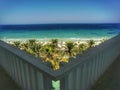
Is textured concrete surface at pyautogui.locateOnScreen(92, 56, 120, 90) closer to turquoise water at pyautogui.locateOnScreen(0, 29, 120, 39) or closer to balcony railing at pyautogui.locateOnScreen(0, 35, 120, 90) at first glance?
balcony railing at pyautogui.locateOnScreen(0, 35, 120, 90)

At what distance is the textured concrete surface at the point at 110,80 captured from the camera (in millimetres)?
1657

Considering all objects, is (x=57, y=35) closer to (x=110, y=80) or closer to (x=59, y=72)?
(x=110, y=80)

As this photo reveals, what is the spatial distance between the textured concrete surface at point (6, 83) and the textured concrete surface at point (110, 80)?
0.75 metres

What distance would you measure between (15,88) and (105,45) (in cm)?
97

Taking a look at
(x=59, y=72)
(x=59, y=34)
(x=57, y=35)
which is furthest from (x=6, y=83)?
(x=59, y=34)

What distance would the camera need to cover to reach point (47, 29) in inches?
1319

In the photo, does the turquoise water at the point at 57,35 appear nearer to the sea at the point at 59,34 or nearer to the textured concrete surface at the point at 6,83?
the sea at the point at 59,34

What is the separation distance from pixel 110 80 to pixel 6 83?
104cm

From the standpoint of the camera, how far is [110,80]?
5.93ft

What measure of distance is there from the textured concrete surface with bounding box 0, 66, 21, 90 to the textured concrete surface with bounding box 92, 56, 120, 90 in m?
0.75

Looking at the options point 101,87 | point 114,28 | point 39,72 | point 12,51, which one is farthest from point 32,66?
point 114,28

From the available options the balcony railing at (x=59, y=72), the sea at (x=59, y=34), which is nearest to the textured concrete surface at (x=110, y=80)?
the balcony railing at (x=59, y=72)

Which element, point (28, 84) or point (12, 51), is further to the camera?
point (12, 51)

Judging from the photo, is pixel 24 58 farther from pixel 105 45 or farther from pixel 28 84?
pixel 105 45
